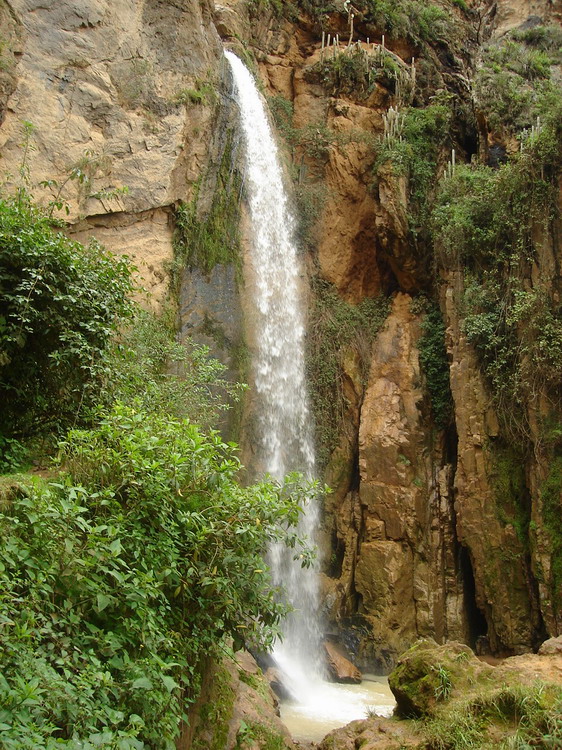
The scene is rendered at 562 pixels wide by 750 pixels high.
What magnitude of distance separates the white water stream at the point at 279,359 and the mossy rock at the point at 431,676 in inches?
156

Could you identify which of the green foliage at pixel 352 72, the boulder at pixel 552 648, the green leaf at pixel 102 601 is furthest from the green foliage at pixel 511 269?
the green leaf at pixel 102 601

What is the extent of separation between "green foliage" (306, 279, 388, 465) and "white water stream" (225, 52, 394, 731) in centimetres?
36

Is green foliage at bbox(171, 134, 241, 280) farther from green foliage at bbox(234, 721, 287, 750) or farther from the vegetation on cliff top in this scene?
green foliage at bbox(234, 721, 287, 750)

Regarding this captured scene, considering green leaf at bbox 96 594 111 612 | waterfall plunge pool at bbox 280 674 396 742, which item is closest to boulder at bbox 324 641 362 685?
waterfall plunge pool at bbox 280 674 396 742

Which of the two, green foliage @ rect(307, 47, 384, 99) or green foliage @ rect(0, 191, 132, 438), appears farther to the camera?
green foliage @ rect(307, 47, 384, 99)

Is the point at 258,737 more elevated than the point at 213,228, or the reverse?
the point at 213,228

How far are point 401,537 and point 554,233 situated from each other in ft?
23.1

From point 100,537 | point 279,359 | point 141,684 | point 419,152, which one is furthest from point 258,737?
point 419,152

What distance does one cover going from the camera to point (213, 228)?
14.2 metres

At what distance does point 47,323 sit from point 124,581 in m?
3.76

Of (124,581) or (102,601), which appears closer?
(102,601)

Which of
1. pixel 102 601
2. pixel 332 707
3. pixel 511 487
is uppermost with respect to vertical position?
pixel 511 487

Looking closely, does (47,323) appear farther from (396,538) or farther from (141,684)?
(396,538)

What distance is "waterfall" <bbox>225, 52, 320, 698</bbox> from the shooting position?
12492 millimetres
